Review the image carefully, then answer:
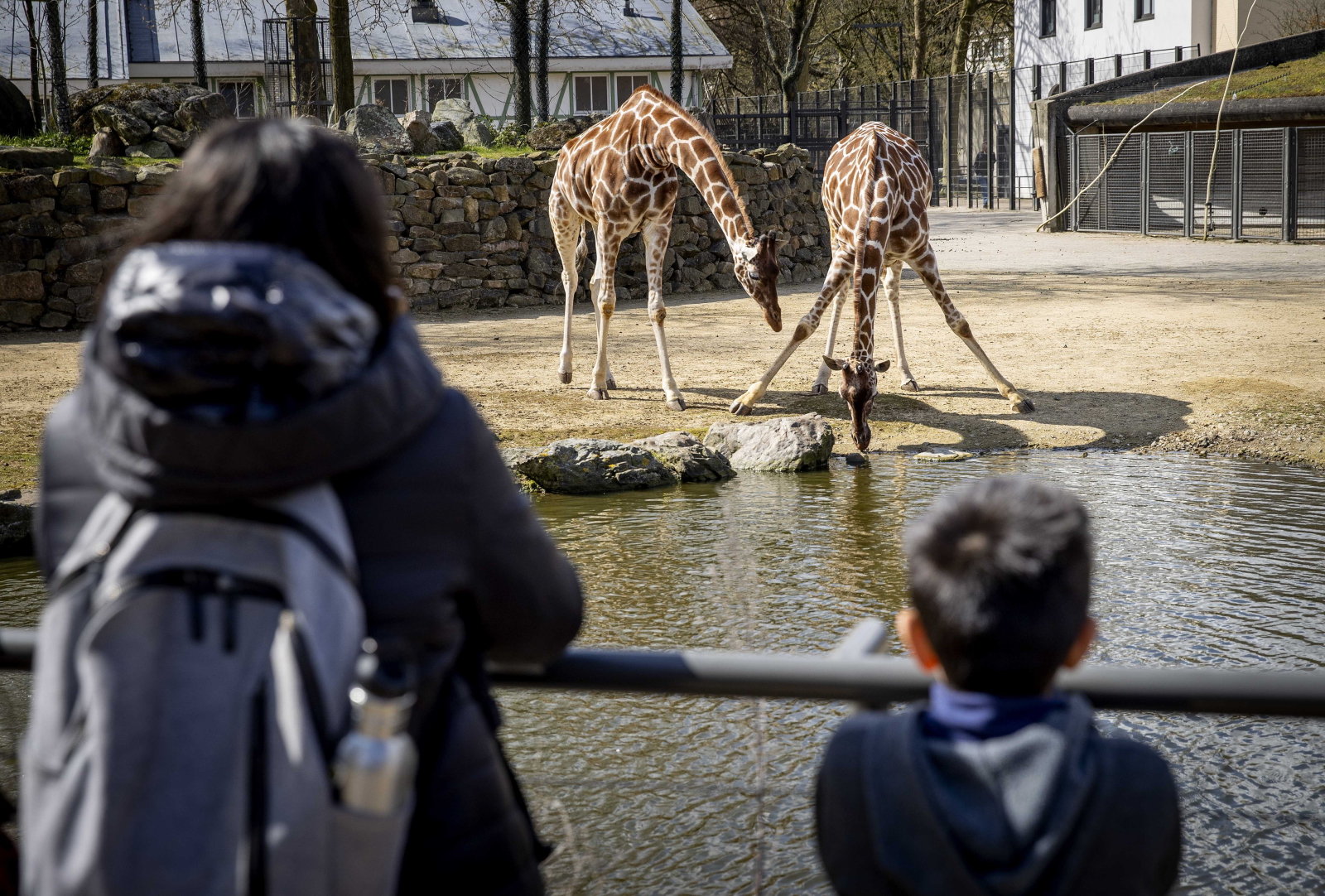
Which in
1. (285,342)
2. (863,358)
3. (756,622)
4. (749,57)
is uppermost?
(749,57)

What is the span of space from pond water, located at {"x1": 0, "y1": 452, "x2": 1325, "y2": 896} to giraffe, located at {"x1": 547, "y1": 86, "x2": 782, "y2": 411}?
2600 millimetres

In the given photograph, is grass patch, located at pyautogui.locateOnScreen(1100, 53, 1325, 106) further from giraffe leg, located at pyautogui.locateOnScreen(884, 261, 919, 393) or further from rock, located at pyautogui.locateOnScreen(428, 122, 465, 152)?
giraffe leg, located at pyautogui.locateOnScreen(884, 261, 919, 393)

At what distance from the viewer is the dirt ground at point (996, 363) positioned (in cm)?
860

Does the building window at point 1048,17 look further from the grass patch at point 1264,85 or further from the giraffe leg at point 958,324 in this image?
the giraffe leg at point 958,324

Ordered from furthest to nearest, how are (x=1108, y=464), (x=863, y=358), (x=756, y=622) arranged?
(x=863, y=358), (x=1108, y=464), (x=756, y=622)

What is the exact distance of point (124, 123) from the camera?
1568 centimetres

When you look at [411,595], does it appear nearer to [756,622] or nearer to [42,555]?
[42,555]

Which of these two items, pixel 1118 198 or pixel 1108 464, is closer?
pixel 1108 464

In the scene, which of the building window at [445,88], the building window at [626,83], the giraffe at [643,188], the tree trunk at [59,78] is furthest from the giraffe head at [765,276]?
the building window at [626,83]

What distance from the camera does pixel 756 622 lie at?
5.19m

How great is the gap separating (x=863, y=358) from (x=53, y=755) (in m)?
7.59

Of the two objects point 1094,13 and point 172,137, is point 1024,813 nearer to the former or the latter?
point 172,137

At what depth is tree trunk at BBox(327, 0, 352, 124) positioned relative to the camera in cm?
1741

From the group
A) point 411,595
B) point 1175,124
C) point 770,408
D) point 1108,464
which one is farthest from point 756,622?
point 1175,124
